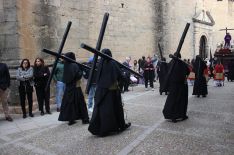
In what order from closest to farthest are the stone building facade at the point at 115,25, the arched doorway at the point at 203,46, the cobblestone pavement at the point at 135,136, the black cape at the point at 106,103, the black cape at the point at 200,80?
the cobblestone pavement at the point at 135,136, the black cape at the point at 106,103, the stone building facade at the point at 115,25, the black cape at the point at 200,80, the arched doorway at the point at 203,46

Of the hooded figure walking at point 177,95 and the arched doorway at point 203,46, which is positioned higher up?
the arched doorway at point 203,46

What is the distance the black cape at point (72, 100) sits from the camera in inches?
290

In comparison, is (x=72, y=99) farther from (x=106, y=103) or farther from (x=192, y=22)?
(x=192, y=22)

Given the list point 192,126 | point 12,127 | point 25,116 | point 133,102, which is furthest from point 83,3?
point 192,126

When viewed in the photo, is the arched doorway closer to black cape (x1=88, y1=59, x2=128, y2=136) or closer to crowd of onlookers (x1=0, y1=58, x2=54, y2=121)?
crowd of onlookers (x1=0, y1=58, x2=54, y2=121)

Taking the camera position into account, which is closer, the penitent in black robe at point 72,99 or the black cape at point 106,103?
the black cape at point 106,103

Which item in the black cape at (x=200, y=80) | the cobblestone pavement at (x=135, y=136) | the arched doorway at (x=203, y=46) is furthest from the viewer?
the arched doorway at (x=203, y=46)

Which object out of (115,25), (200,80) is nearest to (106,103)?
(200,80)

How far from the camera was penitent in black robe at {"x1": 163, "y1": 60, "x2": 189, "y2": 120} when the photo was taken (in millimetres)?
7352

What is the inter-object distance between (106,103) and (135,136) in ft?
2.63

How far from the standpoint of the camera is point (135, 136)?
239 inches

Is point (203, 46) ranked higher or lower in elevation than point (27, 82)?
higher

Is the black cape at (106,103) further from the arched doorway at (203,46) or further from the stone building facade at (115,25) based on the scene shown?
the arched doorway at (203,46)

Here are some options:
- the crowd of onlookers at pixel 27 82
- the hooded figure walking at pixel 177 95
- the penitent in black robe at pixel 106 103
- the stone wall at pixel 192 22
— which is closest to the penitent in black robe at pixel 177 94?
the hooded figure walking at pixel 177 95
